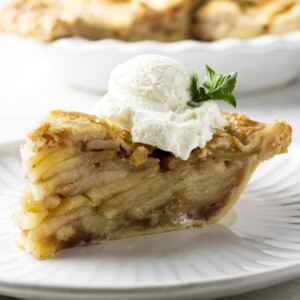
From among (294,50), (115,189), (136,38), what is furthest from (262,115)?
(115,189)

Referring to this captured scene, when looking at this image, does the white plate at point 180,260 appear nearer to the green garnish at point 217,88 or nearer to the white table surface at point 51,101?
the green garnish at point 217,88

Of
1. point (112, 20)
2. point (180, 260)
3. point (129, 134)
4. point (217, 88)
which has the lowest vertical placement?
point (180, 260)

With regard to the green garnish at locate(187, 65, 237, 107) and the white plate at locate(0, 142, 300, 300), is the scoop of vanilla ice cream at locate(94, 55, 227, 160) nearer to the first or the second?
the green garnish at locate(187, 65, 237, 107)

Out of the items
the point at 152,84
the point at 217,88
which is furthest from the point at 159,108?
the point at 217,88

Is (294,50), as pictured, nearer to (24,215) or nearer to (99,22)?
(99,22)

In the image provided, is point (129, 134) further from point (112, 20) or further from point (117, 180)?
point (112, 20)

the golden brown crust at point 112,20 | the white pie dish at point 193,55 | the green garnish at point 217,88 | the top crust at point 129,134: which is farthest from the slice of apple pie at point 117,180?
the golden brown crust at point 112,20
